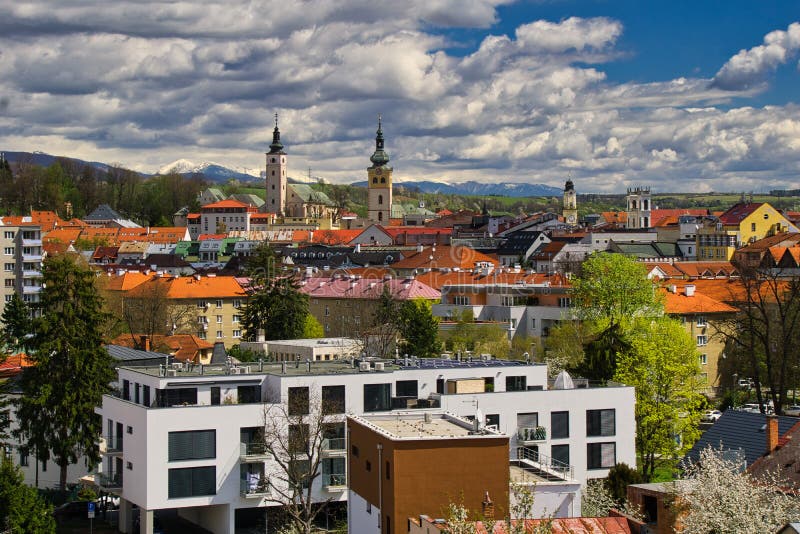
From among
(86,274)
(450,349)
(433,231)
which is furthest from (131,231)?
(86,274)

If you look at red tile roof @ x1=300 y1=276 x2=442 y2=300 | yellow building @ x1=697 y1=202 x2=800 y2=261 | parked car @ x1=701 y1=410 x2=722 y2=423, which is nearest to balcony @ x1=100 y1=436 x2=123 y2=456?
parked car @ x1=701 y1=410 x2=722 y2=423

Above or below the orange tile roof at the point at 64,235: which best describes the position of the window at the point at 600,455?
below

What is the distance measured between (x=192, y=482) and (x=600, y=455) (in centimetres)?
1334

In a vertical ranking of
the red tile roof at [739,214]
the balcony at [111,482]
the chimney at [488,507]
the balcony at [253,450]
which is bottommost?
the balcony at [111,482]

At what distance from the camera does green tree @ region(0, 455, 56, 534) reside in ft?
117

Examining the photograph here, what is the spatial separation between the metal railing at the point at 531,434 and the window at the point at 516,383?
8.30ft

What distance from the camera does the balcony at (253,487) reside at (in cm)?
3950

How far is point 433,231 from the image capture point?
184 meters

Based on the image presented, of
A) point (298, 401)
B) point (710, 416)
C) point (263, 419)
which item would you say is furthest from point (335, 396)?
point (710, 416)

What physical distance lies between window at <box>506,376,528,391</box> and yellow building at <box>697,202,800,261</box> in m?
93.6

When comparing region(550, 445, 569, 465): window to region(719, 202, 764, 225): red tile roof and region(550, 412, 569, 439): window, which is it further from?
region(719, 202, 764, 225): red tile roof

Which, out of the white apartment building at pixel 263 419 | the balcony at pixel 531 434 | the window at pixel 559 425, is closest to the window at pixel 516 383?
the white apartment building at pixel 263 419

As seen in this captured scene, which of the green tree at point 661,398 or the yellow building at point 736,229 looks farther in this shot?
the yellow building at point 736,229

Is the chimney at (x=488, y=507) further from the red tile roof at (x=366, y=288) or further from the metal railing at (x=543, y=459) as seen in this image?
the red tile roof at (x=366, y=288)
